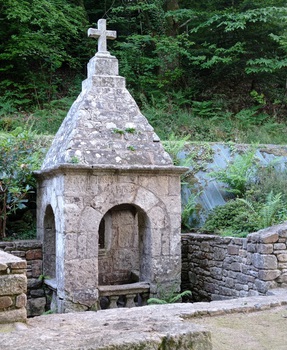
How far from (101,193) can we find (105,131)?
3.71 feet

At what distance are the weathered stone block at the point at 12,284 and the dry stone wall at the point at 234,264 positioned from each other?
3.83 meters

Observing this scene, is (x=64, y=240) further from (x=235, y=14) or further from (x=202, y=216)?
(x=235, y=14)

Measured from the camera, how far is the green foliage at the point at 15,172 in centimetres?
807

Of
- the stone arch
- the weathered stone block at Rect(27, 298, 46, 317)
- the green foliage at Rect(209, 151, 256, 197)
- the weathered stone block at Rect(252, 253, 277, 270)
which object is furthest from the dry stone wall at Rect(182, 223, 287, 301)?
the weathered stone block at Rect(27, 298, 46, 317)

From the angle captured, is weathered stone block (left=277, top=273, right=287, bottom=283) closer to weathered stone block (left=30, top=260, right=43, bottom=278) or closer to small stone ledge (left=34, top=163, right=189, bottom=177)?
small stone ledge (left=34, top=163, right=189, bottom=177)

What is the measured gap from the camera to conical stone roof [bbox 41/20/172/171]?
281 inches

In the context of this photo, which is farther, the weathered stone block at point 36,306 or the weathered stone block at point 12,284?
the weathered stone block at point 36,306

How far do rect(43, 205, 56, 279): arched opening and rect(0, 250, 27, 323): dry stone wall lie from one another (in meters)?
3.87

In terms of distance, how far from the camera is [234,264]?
7203mm

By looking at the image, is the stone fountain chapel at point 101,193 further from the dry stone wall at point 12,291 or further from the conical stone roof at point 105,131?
the dry stone wall at point 12,291

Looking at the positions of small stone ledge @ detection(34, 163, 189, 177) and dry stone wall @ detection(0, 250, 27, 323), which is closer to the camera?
dry stone wall @ detection(0, 250, 27, 323)

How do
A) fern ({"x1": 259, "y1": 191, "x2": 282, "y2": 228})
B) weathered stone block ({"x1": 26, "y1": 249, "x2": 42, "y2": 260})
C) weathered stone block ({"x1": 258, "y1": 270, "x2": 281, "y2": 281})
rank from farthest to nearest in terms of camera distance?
weathered stone block ({"x1": 26, "y1": 249, "x2": 42, "y2": 260})
fern ({"x1": 259, "y1": 191, "x2": 282, "y2": 228})
weathered stone block ({"x1": 258, "y1": 270, "x2": 281, "y2": 281})

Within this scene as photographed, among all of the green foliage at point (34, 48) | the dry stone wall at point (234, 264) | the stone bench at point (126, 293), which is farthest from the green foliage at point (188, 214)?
the green foliage at point (34, 48)

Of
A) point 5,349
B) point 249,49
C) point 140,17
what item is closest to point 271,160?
point 249,49
